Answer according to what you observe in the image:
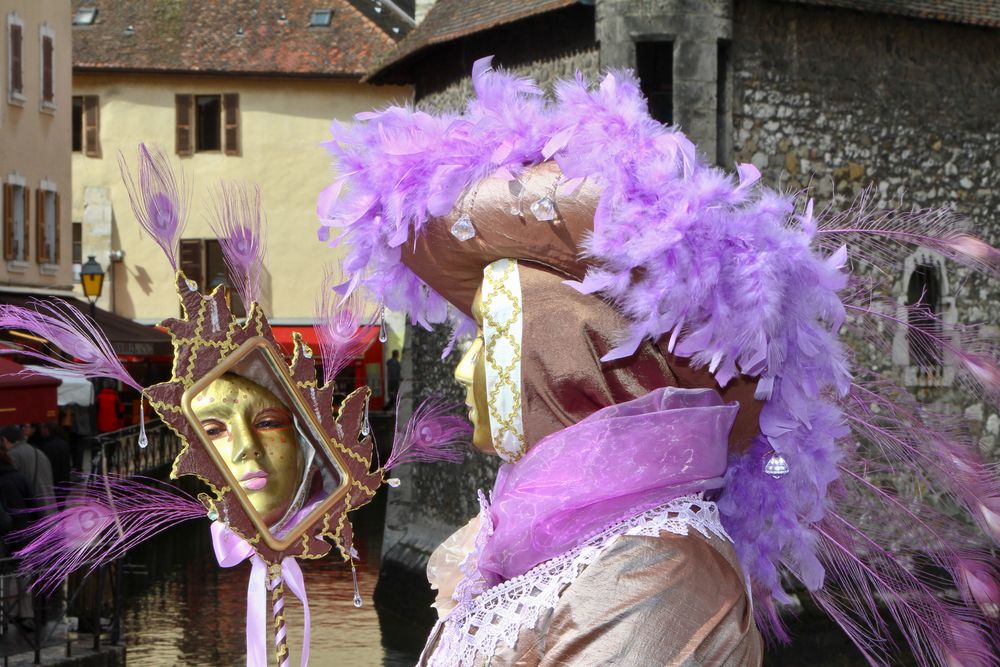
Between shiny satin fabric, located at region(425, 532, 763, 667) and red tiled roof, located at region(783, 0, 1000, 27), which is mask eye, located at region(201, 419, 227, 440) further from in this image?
red tiled roof, located at region(783, 0, 1000, 27)

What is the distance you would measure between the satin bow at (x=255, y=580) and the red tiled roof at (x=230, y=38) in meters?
29.0

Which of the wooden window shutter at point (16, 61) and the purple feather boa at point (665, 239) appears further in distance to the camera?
the wooden window shutter at point (16, 61)

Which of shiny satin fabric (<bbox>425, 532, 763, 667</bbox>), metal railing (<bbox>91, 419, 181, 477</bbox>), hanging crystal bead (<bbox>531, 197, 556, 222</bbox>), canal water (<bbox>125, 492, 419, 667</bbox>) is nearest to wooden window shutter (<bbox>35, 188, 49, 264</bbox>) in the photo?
metal railing (<bbox>91, 419, 181, 477</bbox>)

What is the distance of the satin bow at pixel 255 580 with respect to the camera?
2791 millimetres

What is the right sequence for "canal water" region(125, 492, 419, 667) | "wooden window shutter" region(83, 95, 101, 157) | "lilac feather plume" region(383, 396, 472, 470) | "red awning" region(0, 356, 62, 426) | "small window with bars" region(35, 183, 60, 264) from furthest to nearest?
"wooden window shutter" region(83, 95, 101, 157)
"small window with bars" region(35, 183, 60, 264)
"canal water" region(125, 492, 419, 667)
"red awning" region(0, 356, 62, 426)
"lilac feather plume" region(383, 396, 472, 470)

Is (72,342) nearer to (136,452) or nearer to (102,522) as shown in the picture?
(102,522)

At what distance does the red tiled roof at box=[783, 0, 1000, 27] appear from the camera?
12516 mm

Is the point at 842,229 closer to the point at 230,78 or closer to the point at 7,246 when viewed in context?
the point at 7,246

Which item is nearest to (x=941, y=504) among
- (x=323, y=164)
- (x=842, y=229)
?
(x=842, y=229)

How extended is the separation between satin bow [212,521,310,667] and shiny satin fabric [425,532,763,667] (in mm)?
503

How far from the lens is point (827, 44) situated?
12.8m

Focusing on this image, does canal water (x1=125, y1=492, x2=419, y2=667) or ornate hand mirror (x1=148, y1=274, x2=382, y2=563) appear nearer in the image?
ornate hand mirror (x1=148, y1=274, x2=382, y2=563)

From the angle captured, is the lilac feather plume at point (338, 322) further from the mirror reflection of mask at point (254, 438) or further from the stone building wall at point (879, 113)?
the stone building wall at point (879, 113)

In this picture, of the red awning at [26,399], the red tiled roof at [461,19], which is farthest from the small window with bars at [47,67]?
the red awning at [26,399]
